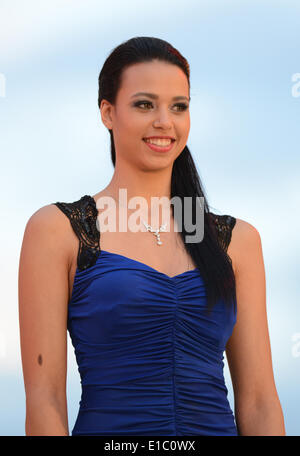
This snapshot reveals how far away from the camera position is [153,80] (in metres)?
3.54

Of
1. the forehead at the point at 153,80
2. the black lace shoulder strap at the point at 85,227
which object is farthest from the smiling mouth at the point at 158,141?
the black lace shoulder strap at the point at 85,227

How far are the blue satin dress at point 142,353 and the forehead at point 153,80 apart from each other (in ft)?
2.37

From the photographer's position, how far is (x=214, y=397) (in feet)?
11.0

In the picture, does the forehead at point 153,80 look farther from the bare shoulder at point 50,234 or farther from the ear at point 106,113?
the bare shoulder at point 50,234

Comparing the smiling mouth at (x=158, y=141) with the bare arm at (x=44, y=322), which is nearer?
the bare arm at (x=44, y=322)

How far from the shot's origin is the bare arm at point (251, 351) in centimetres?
356

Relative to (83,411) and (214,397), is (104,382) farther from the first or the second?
(214,397)

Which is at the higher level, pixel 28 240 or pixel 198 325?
pixel 28 240

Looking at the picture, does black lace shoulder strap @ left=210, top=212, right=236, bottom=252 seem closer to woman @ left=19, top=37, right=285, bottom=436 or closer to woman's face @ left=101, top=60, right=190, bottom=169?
woman @ left=19, top=37, right=285, bottom=436

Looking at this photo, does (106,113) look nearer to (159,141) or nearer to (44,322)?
(159,141)

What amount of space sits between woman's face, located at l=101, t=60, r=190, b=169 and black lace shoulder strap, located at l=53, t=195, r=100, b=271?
28 centimetres

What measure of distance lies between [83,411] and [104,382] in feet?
0.55

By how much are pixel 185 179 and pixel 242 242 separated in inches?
15.6
